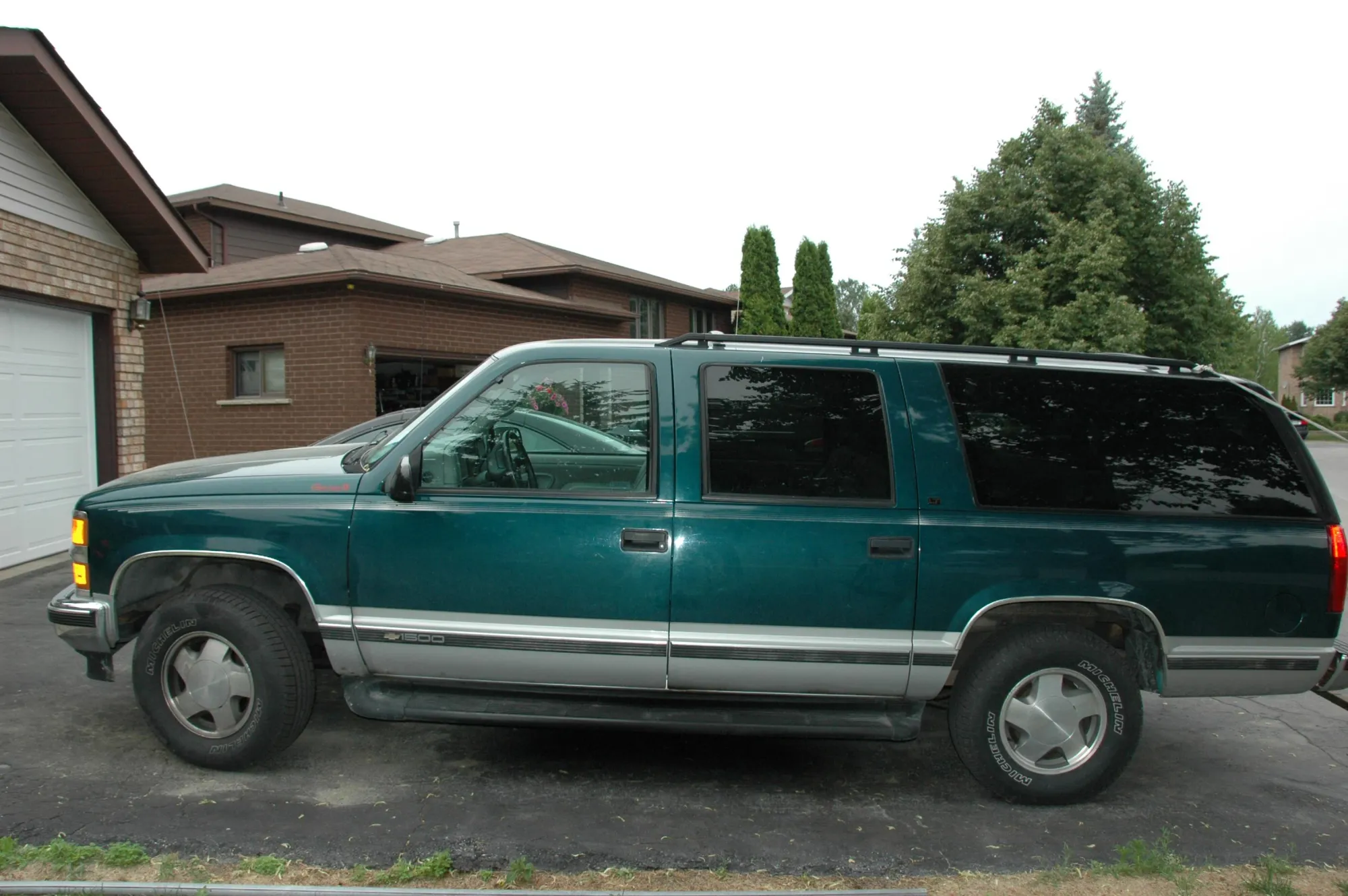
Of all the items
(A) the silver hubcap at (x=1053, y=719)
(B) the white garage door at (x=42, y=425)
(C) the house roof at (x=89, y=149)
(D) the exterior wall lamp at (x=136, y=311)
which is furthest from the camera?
(D) the exterior wall lamp at (x=136, y=311)

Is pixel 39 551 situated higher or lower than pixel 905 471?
lower

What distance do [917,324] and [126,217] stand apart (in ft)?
78.2

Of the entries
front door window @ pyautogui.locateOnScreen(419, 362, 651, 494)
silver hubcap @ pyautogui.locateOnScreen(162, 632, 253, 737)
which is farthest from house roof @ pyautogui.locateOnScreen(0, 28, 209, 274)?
front door window @ pyautogui.locateOnScreen(419, 362, 651, 494)

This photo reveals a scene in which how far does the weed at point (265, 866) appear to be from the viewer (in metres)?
3.40

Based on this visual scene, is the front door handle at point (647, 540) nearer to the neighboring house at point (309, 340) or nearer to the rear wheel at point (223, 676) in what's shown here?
the rear wheel at point (223, 676)

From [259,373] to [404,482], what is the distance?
13501mm

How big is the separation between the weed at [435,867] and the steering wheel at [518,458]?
1.52m

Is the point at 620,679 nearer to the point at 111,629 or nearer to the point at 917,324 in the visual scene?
the point at 111,629

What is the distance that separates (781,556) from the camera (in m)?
3.96

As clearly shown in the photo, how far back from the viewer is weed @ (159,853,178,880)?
3.35 metres

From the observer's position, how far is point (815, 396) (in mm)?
4145

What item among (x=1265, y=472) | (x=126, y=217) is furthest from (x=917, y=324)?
(x=1265, y=472)

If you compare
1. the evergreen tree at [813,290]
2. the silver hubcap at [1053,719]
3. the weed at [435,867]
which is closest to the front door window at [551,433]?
the weed at [435,867]

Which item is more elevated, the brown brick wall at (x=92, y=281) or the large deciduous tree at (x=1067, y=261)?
the large deciduous tree at (x=1067, y=261)
